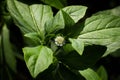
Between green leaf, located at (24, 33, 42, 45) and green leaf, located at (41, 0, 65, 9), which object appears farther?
green leaf, located at (41, 0, 65, 9)

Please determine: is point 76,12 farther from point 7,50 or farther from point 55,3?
point 7,50

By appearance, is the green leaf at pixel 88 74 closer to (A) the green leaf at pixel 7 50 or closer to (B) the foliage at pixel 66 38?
(B) the foliage at pixel 66 38

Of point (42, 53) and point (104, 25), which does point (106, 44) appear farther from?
point (42, 53)

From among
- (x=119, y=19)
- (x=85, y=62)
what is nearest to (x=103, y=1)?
(x=119, y=19)

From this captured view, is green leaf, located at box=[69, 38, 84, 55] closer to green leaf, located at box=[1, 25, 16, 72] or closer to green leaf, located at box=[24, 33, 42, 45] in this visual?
green leaf, located at box=[24, 33, 42, 45]

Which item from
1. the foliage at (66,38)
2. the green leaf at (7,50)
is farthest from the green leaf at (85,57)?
the green leaf at (7,50)

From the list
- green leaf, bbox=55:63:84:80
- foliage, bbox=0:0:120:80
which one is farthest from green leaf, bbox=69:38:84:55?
green leaf, bbox=55:63:84:80
